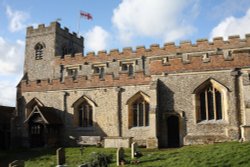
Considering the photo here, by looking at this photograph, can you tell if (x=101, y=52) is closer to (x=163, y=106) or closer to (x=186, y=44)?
(x=186, y=44)

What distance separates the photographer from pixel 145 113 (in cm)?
2344

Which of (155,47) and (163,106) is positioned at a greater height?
(155,47)

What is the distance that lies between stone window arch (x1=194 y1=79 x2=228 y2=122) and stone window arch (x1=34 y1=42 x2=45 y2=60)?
64.1ft

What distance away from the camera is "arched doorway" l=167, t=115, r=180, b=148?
21672 millimetres

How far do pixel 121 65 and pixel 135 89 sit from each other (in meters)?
7.36

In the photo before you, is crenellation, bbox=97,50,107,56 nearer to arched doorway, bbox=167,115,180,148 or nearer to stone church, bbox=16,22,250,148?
stone church, bbox=16,22,250,148

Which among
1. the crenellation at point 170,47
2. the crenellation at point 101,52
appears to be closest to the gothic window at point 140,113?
the crenellation at point 170,47

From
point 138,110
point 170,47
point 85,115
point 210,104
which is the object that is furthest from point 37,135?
point 210,104

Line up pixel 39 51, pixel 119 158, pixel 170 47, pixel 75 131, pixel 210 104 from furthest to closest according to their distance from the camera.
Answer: pixel 39 51 → pixel 170 47 → pixel 75 131 → pixel 210 104 → pixel 119 158

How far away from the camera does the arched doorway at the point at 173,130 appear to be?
71.1 ft

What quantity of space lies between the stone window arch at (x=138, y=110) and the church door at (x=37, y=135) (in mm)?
7687

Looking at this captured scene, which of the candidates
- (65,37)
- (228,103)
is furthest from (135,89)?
(65,37)

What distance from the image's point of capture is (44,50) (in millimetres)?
34500

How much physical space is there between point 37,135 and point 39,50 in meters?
11.6
